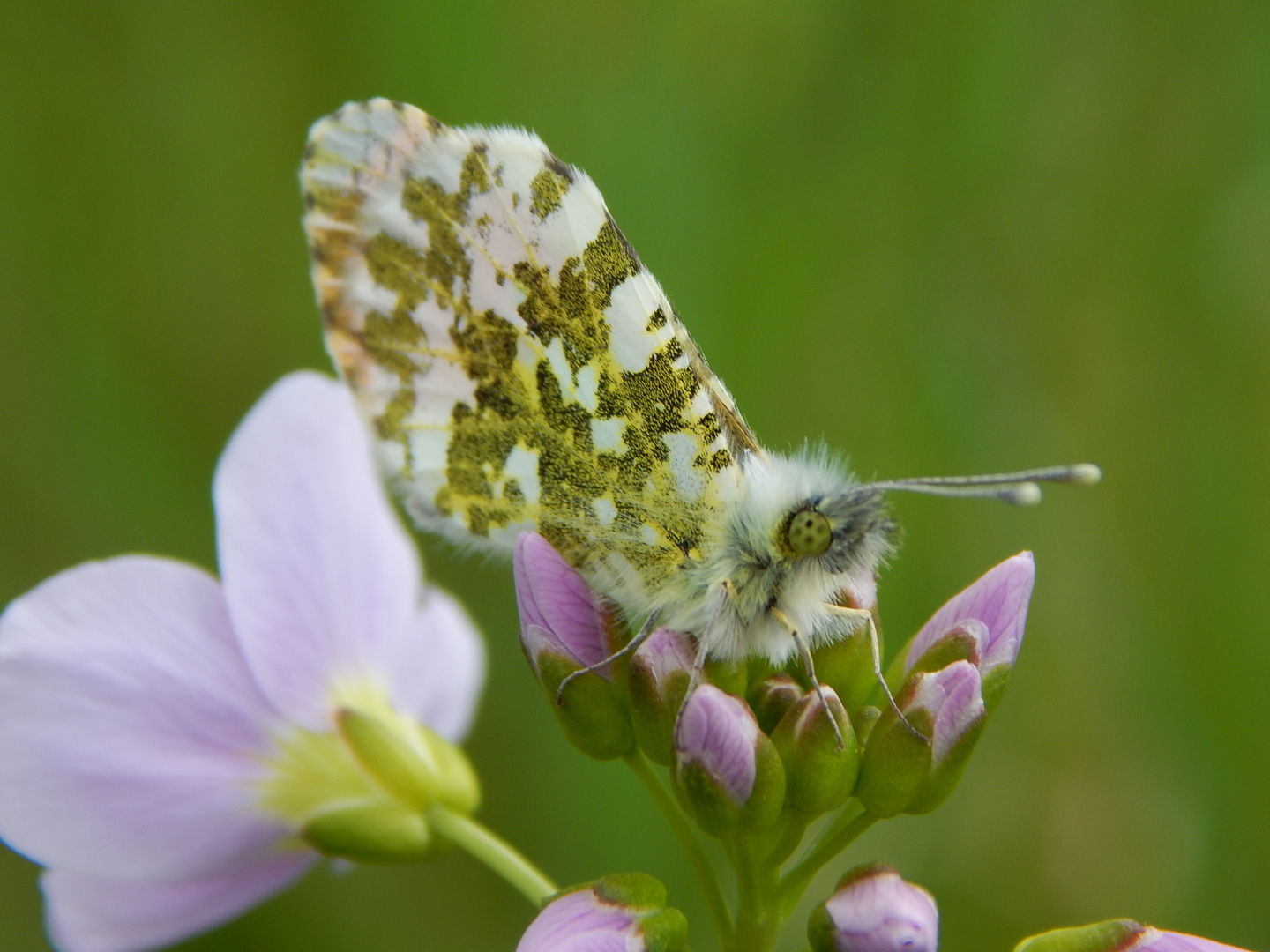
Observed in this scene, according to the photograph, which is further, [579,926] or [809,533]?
[809,533]

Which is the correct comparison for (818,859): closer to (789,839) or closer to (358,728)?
(789,839)

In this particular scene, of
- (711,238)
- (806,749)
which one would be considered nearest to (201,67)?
(711,238)

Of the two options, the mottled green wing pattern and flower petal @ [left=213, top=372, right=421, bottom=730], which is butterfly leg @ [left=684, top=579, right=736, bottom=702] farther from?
flower petal @ [left=213, top=372, right=421, bottom=730]

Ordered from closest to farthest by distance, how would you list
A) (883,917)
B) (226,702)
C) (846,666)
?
(883,917), (846,666), (226,702)

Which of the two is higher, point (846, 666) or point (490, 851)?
point (846, 666)

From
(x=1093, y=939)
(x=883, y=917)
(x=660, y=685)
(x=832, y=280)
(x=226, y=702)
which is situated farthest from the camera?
(x=832, y=280)

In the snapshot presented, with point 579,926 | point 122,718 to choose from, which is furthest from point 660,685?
point 122,718
